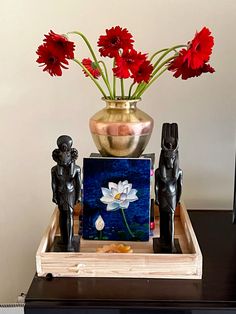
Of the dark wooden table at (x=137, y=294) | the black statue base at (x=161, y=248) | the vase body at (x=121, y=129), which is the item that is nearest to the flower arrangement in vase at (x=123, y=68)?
the vase body at (x=121, y=129)

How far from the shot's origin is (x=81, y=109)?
1451 millimetres

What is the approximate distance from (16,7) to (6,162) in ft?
1.57

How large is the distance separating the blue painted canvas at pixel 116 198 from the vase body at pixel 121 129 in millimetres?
46

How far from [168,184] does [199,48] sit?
0.31 meters

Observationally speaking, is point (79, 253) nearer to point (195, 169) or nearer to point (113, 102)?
point (113, 102)

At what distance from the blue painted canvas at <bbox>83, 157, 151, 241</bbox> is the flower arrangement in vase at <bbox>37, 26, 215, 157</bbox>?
6 centimetres

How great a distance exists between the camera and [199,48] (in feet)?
3.38

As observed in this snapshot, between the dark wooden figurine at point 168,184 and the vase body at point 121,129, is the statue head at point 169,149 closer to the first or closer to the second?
the dark wooden figurine at point 168,184

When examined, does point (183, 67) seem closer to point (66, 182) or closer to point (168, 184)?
point (168, 184)

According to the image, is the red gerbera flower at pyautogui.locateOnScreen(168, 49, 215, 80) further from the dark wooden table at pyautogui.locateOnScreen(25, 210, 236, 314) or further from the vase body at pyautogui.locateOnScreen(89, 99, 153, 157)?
the dark wooden table at pyautogui.locateOnScreen(25, 210, 236, 314)

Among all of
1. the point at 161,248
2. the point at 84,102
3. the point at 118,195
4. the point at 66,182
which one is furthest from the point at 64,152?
the point at 84,102

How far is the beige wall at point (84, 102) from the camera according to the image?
139 cm

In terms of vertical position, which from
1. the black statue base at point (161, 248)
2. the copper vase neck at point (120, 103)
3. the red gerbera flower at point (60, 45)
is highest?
the red gerbera flower at point (60, 45)

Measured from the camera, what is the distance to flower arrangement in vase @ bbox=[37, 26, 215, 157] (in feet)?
3.38
